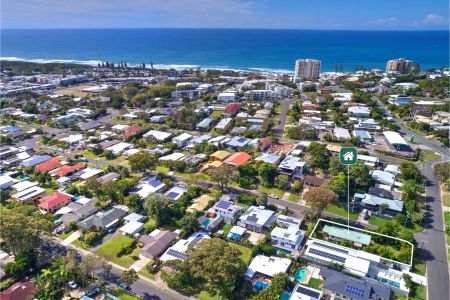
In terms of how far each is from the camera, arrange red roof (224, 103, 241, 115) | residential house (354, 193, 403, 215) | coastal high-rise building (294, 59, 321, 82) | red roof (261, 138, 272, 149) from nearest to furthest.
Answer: residential house (354, 193, 403, 215), red roof (261, 138, 272, 149), red roof (224, 103, 241, 115), coastal high-rise building (294, 59, 321, 82)

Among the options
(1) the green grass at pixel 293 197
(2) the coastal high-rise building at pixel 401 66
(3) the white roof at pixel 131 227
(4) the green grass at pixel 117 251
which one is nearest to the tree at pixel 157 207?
(3) the white roof at pixel 131 227

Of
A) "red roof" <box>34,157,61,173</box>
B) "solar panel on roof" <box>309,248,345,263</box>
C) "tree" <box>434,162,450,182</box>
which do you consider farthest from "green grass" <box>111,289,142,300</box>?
"tree" <box>434,162,450,182</box>

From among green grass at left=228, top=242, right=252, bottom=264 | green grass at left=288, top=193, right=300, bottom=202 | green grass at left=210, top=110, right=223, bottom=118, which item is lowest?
green grass at left=228, top=242, right=252, bottom=264

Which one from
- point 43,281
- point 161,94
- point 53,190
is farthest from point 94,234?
point 161,94

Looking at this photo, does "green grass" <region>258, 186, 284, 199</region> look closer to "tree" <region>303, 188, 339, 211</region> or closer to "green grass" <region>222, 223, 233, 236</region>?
"tree" <region>303, 188, 339, 211</region>

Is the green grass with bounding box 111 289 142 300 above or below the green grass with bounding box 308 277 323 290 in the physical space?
below

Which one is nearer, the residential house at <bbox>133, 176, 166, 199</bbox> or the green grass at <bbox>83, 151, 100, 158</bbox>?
the residential house at <bbox>133, 176, 166, 199</bbox>

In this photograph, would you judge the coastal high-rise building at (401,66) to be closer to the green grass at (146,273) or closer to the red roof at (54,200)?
the red roof at (54,200)

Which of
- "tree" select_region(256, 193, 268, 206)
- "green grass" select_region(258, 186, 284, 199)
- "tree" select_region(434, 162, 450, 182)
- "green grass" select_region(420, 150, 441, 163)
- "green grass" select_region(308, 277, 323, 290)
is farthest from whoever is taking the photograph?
"green grass" select_region(420, 150, 441, 163)
